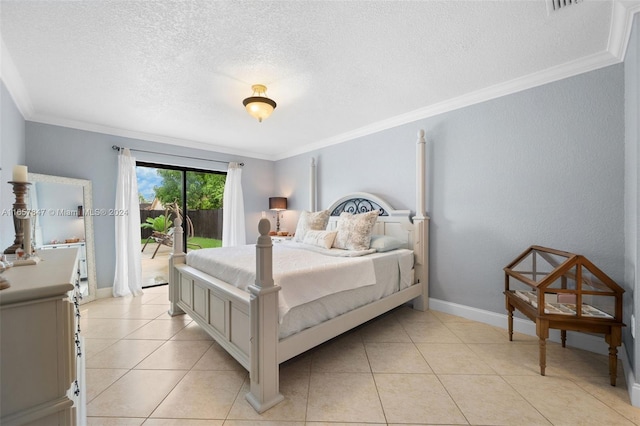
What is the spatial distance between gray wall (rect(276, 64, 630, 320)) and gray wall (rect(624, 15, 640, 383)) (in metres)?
0.13

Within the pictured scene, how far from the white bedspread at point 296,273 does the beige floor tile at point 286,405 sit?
0.56m

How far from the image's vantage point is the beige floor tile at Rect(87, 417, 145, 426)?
1.48m

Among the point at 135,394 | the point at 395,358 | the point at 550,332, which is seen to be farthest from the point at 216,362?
the point at 550,332

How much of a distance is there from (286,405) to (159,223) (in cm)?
407

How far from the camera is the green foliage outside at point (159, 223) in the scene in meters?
4.43

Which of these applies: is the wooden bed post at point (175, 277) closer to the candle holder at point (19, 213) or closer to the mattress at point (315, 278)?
the mattress at point (315, 278)

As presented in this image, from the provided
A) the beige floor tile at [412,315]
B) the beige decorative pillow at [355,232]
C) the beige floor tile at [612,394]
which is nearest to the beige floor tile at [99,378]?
Answer: the beige decorative pillow at [355,232]

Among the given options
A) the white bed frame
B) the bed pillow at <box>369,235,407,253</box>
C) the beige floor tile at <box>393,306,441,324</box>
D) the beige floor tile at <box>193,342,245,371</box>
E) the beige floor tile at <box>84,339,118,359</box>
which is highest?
the bed pillow at <box>369,235,407,253</box>

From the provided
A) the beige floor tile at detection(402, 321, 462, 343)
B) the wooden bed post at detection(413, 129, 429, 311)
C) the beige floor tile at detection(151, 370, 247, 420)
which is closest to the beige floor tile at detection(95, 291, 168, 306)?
the beige floor tile at detection(151, 370, 247, 420)

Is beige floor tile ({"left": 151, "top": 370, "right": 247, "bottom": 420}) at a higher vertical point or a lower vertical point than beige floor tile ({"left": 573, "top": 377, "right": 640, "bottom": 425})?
lower

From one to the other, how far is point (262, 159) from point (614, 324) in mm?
5295

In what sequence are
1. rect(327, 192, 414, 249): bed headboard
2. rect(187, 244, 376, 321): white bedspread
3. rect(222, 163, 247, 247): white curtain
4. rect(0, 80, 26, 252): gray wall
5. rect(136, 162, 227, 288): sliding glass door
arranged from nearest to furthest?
rect(187, 244, 376, 321): white bedspread, rect(0, 80, 26, 252): gray wall, rect(327, 192, 414, 249): bed headboard, rect(136, 162, 227, 288): sliding glass door, rect(222, 163, 247, 247): white curtain

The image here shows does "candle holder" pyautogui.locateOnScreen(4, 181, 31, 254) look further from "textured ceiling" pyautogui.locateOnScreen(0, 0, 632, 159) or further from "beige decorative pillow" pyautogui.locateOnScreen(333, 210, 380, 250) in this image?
"beige decorative pillow" pyautogui.locateOnScreen(333, 210, 380, 250)

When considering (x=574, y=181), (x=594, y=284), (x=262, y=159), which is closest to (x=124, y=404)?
(x=594, y=284)
